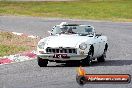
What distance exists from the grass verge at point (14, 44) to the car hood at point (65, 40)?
3949 millimetres

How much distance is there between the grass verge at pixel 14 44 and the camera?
74.0 ft

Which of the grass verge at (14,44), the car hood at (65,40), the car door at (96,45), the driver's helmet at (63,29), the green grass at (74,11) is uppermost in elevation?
the driver's helmet at (63,29)

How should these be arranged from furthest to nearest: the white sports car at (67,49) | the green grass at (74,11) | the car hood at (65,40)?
the green grass at (74,11) → the car hood at (65,40) → the white sports car at (67,49)

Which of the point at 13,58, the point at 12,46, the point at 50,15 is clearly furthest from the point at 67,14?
the point at 13,58

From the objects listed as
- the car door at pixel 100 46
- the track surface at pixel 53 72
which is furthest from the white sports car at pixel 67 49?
the car door at pixel 100 46

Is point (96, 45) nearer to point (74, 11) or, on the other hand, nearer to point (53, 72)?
point (53, 72)

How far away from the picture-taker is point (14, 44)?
25562mm

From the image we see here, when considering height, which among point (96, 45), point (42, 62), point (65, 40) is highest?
point (65, 40)

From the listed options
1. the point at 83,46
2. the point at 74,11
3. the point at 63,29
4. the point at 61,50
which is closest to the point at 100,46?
the point at 63,29

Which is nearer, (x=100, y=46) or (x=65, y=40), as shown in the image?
(x=65, y=40)

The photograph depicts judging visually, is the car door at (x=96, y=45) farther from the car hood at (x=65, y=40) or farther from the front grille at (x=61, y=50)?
the front grille at (x=61, y=50)

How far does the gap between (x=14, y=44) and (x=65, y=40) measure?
27.9 feet

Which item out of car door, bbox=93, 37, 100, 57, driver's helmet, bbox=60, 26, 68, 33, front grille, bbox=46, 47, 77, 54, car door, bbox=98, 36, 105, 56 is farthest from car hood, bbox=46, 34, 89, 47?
car door, bbox=98, 36, 105, 56

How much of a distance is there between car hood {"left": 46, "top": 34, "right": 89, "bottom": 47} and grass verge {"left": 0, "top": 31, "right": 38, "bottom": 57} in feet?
13.0
